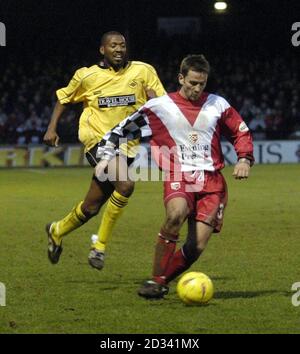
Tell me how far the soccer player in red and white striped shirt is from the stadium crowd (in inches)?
857

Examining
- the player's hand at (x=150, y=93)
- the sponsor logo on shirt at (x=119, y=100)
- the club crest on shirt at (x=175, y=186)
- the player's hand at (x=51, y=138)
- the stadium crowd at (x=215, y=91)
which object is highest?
the stadium crowd at (x=215, y=91)

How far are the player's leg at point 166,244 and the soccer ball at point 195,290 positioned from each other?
23cm

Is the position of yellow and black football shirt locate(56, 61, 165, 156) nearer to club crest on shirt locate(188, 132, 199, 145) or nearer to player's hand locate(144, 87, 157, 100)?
player's hand locate(144, 87, 157, 100)

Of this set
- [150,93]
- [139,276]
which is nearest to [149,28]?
[150,93]

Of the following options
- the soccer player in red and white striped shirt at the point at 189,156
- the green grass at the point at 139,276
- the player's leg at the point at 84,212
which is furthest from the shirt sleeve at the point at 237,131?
the player's leg at the point at 84,212

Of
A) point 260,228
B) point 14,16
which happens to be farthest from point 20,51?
point 260,228

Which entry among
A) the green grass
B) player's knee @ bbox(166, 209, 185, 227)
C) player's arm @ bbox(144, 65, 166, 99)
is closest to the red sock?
the green grass

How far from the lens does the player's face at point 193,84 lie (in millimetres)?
7398

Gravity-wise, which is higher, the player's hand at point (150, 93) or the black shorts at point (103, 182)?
the player's hand at point (150, 93)

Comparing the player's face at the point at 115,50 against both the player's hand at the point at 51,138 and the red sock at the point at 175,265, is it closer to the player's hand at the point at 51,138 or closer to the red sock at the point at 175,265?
the player's hand at the point at 51,138

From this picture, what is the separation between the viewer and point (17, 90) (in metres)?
34.2

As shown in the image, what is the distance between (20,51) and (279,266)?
28.4 metres

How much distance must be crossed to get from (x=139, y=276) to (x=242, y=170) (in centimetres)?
207

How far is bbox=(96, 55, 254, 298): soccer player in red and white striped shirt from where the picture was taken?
7.52 metres
